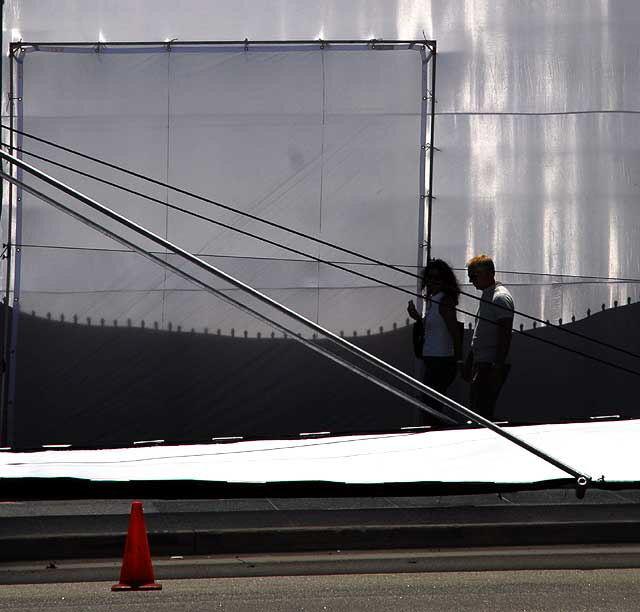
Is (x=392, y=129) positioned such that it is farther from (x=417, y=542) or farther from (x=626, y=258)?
(x=417, y=542)

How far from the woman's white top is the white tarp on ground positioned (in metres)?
3.30

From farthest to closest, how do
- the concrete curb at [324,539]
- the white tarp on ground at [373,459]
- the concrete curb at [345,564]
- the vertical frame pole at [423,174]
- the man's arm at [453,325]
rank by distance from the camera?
the vertical frame pole at [423,174] → the man's arm at [453,325] → the concrete curb at [324,539] → the concrete curb at [345,564] → the white tarp on ground at [373,459]

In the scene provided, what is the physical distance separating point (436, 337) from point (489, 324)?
833 millimetres

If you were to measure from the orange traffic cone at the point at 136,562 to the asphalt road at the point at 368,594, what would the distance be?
0.09m

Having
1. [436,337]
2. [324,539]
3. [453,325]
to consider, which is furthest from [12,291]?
[324,539]

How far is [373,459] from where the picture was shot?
7188 mm

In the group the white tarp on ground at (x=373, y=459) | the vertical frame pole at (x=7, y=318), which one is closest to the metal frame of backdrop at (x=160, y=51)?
the vertical frame pole at (x=7, y=318)

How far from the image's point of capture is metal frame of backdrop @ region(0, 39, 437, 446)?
503 inches

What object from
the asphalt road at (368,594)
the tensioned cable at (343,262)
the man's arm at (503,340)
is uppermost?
the tensioned cable at (343,262)

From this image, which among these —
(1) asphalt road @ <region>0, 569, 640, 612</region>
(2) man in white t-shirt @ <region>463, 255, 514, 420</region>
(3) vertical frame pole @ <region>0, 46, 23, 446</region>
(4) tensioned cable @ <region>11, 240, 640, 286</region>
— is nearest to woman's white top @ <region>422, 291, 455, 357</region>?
(2) man in white t-shirt @ <region>463, 255, 514, 420</region>

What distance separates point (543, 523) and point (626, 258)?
4905 mm

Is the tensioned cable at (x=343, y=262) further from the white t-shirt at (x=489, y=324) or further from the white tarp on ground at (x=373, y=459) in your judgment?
the white tarp on ground at (x=373, y=459)

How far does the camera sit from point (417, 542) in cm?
850

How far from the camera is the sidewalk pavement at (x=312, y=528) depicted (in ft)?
27.2
